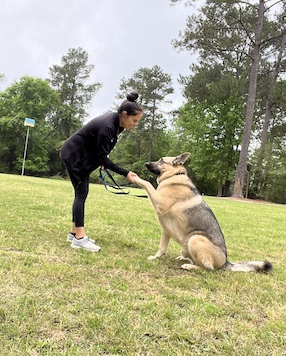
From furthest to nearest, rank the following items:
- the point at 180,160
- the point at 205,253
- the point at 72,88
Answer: the point at 72,88
the point at 180,160
the point at 205,253

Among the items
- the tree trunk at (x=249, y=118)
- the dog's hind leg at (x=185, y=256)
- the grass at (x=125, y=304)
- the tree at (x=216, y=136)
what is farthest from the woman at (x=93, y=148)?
the tree at (x=216, y=136)

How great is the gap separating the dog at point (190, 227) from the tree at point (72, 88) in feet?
141

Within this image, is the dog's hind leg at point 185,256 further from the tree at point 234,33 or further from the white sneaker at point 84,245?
the tree at point 234,33

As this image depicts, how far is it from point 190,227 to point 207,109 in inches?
1250

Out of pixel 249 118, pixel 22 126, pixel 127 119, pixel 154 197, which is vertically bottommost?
pixel 154 197

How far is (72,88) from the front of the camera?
45750 mm

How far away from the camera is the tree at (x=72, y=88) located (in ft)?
146

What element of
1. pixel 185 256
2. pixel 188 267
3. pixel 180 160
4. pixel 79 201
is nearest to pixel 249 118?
pixel 180 160

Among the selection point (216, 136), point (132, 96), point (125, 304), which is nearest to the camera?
point (125, 304)

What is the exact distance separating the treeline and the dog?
19.5 meters

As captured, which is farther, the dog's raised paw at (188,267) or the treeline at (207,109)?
the treeline at (207,109)

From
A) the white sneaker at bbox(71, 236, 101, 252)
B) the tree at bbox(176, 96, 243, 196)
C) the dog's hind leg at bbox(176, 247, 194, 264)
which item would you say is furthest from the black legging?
the tree at bbox(176, 96, 243, 196)

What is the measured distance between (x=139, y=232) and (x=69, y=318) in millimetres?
3790

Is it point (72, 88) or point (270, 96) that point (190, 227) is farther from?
point (72, 88)
